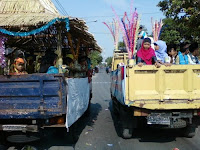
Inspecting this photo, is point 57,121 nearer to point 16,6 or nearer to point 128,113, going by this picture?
point 128,113

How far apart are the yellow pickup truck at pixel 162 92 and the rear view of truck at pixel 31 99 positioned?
1.33m

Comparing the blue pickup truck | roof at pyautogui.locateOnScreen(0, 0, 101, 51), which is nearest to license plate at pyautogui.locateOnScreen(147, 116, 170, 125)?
the blue pickup truck

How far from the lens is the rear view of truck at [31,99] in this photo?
4.54 meters

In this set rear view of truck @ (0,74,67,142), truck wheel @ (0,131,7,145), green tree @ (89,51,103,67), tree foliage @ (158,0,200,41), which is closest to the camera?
rear view of truck @ (0,74,67,142)

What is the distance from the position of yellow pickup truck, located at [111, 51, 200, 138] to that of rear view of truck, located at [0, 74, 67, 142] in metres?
1.33

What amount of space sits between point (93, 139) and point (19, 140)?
1.82m

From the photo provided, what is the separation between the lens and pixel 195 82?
16.5ft

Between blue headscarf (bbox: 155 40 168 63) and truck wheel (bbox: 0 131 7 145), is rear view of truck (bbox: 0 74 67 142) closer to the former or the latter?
truck wheel (bbox: 0 131 7 145)

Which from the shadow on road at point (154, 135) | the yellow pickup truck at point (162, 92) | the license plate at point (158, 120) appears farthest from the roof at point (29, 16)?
the shadow on road at point (154, 135)

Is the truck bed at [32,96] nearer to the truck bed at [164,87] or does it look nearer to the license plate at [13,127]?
the license plate at [13,127]

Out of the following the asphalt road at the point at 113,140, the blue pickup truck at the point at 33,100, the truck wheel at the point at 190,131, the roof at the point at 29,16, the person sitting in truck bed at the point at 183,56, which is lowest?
the asphalt road at the point at 113,140

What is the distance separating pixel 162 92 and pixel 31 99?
2.54m

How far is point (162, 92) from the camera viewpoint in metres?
4.96

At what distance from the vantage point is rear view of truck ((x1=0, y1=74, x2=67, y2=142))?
14.9 ft
